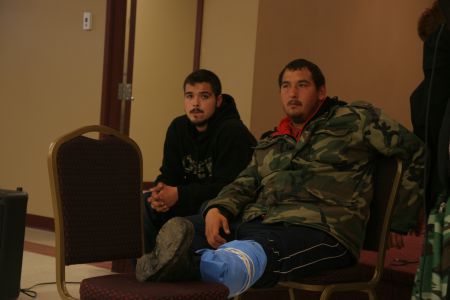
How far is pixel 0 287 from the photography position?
8.84 ft

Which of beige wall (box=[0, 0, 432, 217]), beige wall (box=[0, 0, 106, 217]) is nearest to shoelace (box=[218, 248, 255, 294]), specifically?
beige wall (box=[0, 0, 432, 217])

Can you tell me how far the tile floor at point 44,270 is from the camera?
3044 mm

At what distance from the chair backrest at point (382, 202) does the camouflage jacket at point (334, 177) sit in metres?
0.03

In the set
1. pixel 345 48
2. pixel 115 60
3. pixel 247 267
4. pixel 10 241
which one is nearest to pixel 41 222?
pixel 115 60

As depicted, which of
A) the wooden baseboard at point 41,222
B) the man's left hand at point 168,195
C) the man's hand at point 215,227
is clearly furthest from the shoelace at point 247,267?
the wooden baseboard at point 41,222

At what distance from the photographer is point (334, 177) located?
7.02 feet

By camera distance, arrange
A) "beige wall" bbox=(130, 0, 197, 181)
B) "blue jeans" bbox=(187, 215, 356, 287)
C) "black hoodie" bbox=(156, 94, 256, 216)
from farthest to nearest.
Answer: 1. "beige wall" bbox=(130, 0, 197, 181)
2. "black hoodie" bbox=(156, 94, 256, 216)
3. "blue jeans" bbox=(187, 215, 356, 287)

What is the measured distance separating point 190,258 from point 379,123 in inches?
33.2

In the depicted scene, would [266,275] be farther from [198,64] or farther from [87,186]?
[198,64]

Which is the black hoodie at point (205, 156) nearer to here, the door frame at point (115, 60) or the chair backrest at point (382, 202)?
the chair backrest at point (382, 202)

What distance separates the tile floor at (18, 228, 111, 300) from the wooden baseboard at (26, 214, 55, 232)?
0.29 m

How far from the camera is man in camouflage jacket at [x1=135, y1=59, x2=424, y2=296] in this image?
1934mm

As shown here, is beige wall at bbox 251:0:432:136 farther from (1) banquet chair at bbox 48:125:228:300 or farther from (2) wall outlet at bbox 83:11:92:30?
(1) banquet chair at bbox 48:125:228:300

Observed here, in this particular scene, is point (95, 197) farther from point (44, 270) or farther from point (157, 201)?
point (44, 270)
